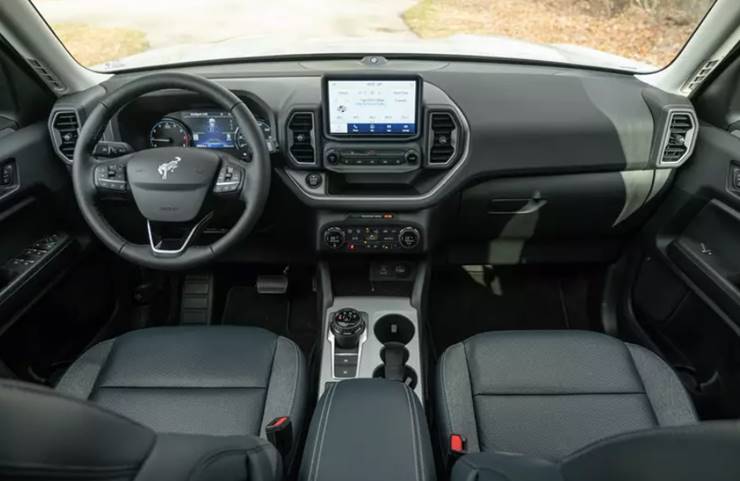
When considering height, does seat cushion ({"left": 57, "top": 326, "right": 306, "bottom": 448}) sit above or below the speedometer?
below

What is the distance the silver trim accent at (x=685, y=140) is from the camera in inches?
85.6

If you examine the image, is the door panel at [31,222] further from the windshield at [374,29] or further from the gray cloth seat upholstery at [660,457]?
the gray cloth seat upholstery at [660,457]

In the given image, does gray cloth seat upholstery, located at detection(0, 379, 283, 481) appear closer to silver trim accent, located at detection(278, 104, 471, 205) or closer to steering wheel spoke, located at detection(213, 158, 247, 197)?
steering wheel spoke, located at detection(213, 158, 247, 197)

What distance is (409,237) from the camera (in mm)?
2307

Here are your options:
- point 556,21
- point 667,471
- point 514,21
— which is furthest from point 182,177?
point 556,21

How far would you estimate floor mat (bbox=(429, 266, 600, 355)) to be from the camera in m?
2.88

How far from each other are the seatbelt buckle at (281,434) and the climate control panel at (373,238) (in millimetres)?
864

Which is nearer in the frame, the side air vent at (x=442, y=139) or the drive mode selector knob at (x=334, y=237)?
the side air vent at (x=442, y=139)

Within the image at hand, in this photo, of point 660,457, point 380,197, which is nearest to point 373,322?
point 380,197

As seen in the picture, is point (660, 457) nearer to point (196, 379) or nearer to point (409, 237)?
point (196, 379)

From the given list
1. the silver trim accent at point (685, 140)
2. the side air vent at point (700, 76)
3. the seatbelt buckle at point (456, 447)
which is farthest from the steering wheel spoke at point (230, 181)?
the side air vent at point (700, 76)

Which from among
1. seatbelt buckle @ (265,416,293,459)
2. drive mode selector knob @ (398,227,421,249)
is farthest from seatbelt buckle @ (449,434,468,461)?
drive mode selector knob @ (398,227,421,249)

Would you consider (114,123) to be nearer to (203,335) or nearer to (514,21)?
(203,335)

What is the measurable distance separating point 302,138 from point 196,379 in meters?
0.90
